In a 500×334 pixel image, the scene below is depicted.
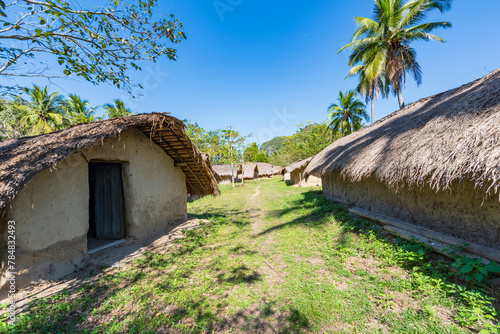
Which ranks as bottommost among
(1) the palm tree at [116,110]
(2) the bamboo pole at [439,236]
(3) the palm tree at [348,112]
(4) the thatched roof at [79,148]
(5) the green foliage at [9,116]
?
(2) the bamboo pole at [439,236]

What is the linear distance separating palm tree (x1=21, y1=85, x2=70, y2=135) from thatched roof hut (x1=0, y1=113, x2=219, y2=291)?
1985cm

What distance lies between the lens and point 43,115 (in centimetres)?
1797

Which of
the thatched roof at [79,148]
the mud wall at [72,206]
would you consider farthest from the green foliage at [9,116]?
the mud wall at [72,206]

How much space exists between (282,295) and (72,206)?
4199mm

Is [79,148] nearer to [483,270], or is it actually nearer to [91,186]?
[91,186]

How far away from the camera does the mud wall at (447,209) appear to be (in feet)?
9.28

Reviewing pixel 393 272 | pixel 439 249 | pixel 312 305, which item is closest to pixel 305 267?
pixel 312 305

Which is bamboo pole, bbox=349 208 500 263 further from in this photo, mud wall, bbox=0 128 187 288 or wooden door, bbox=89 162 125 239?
wooden door, bbox=89 162 125 239

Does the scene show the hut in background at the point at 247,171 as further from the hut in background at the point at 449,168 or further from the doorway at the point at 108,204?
the hut in background at the point at 449,168

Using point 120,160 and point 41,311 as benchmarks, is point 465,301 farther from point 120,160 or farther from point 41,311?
point 120,160

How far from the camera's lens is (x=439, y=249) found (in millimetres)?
3000

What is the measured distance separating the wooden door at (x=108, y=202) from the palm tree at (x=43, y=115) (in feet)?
63.9

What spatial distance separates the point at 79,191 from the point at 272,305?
4.19 metres

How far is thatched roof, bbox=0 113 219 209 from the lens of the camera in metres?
2.73
